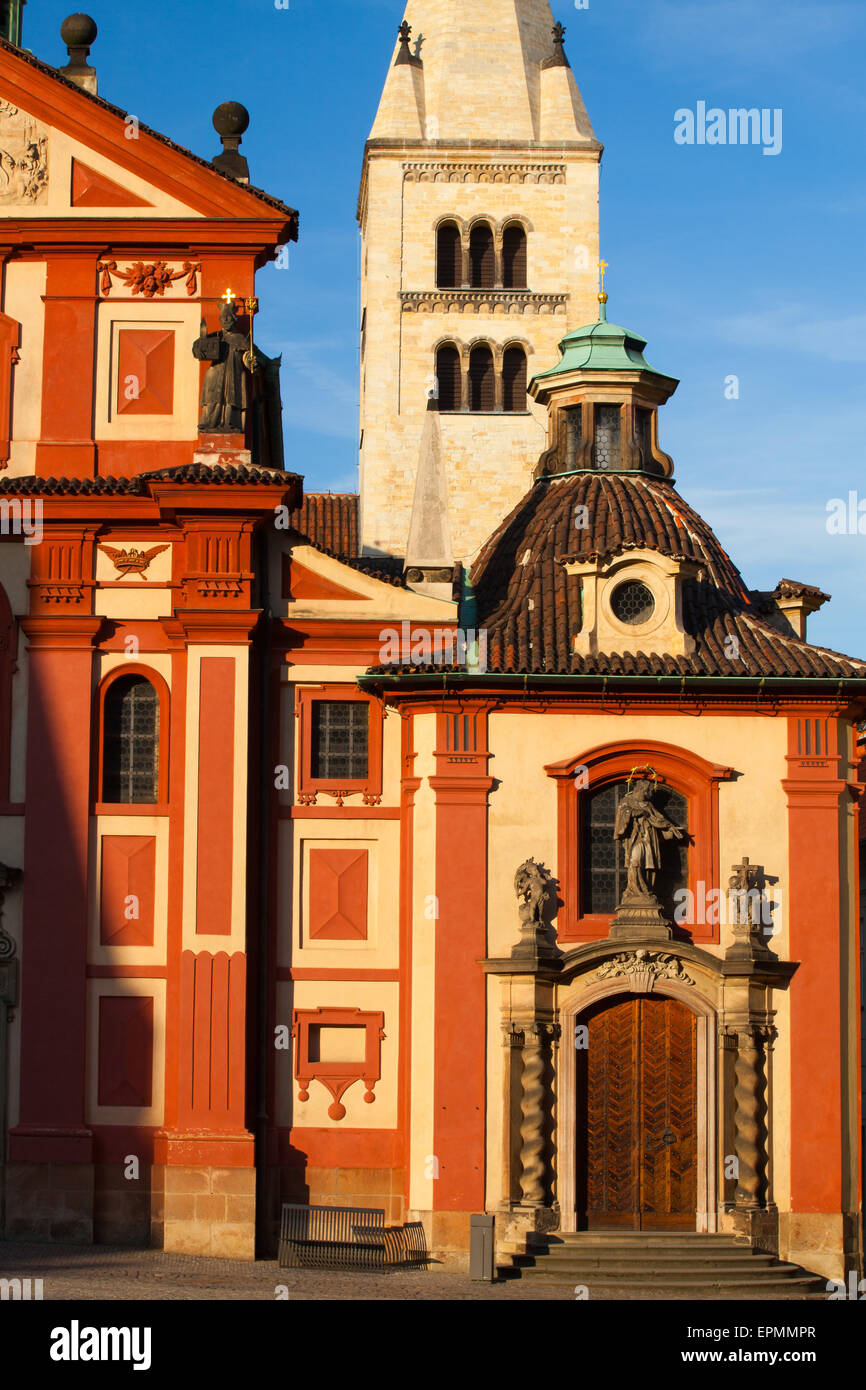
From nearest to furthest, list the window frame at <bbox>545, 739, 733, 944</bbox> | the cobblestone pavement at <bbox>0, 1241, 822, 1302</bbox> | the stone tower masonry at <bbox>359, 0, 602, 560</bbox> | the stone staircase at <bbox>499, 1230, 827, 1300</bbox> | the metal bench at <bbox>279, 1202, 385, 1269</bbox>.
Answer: the cobblestone pavement at <bbox>0, 1241, 822, 1302</bbox> → the stone staircase at <bbox>499, 1230, 827, 1300</bbox> → the metal bench at <bbox>279, 1202, 385, 1269</bbox> → the window frame at <bbox>545, 739, 733, 944</bbox> → the stone tower masonry at <bbox>359, 0, 602, 560</bbox>

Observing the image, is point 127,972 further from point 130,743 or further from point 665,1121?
point 665,1121

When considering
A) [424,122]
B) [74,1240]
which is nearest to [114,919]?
[74,1240]

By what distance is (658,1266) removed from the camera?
25562 mm

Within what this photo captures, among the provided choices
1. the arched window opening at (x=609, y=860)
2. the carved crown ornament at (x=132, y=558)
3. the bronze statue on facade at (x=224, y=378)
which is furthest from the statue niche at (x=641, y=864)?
the bronze statue on facade at (x=224, y=378)

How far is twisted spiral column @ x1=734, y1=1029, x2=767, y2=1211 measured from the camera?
26500 millimetres

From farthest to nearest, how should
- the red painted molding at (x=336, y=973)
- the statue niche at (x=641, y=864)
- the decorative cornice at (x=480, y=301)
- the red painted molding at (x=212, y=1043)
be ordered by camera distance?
the decorative cornice at (x=480, y=301)
the red painted molding at (x=336, y=973)
the statue niche at (x=641, y=864)
the red painted molding at (x=212, y=1043)

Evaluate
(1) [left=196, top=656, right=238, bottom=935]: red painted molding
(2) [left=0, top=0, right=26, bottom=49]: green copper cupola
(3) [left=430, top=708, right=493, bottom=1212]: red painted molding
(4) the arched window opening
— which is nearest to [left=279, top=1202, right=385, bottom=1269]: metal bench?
(3) [left=430, top=708, right=493, bottom=1212]: red painted molding

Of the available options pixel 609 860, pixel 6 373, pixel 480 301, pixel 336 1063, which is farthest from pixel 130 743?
pixel 480 301

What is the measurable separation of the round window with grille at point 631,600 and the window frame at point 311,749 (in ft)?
11.4

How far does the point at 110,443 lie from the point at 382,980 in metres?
8.11

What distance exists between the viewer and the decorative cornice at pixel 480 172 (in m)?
64.2

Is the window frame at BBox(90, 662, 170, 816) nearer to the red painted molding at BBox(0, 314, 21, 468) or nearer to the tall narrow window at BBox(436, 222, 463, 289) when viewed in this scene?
the red painted molding at BBox(0, 314, 21, 468)

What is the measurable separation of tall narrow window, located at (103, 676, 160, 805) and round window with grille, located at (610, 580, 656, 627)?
6290mm

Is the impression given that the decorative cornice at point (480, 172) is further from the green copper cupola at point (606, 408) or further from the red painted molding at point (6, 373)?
the red painted molding at point (6, 373)
